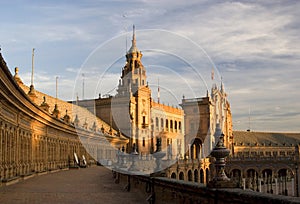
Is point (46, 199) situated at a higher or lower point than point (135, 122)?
lower

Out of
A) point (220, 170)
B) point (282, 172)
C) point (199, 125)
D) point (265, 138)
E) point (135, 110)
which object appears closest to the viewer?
point (220, 170)

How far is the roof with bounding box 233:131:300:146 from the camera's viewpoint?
130m

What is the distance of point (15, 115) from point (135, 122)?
167ft

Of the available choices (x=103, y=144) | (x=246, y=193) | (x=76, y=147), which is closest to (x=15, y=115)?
(x=246, y=193)

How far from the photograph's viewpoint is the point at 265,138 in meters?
135

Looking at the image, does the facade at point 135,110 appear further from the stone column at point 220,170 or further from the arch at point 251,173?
the stone column at point 220,170

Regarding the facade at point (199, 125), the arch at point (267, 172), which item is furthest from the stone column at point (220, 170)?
the arch at point (267, 172)

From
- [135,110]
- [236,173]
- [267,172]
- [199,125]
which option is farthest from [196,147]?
[135,110]

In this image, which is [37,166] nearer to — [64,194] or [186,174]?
[64,194]

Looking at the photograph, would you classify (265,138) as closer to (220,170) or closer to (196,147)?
(196,147)

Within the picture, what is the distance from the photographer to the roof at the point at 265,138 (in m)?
130

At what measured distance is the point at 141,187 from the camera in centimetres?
1733

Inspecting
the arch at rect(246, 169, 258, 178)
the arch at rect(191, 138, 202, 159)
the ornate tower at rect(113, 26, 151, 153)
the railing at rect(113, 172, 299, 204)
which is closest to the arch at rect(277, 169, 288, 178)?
the arch at rect(246, 169, 258, 178)

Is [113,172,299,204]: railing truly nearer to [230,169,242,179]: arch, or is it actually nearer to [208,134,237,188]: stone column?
[208,134,237,188]: stone column
